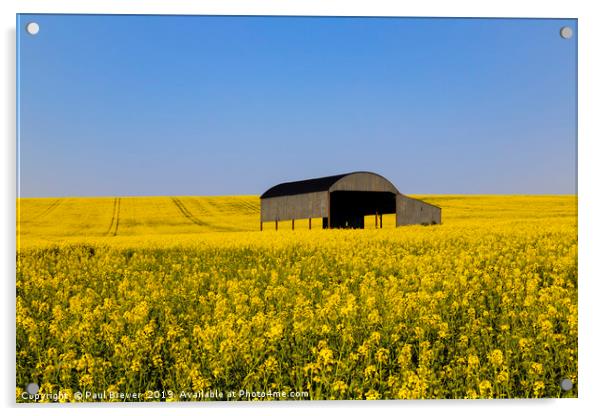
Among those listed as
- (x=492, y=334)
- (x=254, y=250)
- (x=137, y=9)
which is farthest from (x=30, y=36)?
(x=492, y=334)

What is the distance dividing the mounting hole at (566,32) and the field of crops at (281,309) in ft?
6.01

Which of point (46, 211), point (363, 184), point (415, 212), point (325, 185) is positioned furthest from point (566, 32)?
point (46, 211)

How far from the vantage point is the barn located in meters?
7.70

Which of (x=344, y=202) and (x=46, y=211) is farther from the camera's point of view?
(x=344, y=202)

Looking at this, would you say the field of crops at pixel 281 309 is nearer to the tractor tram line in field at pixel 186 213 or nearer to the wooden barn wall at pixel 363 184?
the tractor tram line in field at pixel 186 213

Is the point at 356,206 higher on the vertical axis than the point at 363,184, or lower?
lower

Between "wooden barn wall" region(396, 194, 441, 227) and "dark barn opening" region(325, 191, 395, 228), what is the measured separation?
136 millimetres

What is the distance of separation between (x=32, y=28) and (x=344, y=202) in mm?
4222

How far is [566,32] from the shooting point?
7.40m

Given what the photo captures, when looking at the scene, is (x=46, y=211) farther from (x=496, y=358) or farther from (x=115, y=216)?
(x=496, y=358)

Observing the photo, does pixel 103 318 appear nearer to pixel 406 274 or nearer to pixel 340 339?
pixel 340 339

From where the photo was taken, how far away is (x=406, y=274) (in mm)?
7766

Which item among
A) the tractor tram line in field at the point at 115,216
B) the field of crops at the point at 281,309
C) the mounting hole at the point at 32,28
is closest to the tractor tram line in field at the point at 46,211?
the field of crops at the point at 281,309

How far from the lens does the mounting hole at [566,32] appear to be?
24.2ft
